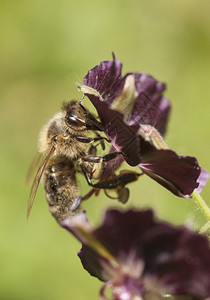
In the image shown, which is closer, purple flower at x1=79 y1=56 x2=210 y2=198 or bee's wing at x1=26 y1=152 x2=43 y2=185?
purple flower at x1=79 y1=56 x2=210 y2=198

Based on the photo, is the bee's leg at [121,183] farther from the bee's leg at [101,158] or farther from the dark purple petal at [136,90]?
the dark purple petal at [136,90]

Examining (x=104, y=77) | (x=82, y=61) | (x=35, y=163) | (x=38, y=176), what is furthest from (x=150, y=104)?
(x=82, y=61)

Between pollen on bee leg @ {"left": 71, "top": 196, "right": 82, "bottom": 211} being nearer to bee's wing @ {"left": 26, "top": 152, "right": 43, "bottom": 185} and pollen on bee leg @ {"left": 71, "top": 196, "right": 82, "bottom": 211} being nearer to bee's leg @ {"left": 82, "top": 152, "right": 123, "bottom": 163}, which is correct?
bee's leg @ {"left": 82, "top": 152, "right": 123, "bottom": 163}

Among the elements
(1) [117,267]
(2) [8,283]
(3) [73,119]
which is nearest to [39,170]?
(3) [73,119]

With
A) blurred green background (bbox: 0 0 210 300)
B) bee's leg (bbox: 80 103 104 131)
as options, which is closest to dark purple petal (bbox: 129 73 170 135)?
bee's leg (bbox: 80 103 104 131)

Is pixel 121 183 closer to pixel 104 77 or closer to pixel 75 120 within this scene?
pixel 75 120

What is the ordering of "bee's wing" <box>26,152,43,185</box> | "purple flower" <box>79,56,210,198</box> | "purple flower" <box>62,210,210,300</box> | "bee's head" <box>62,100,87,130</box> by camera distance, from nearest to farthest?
1. "purple flower" <box>62,210,210,300</box>
2. "purple flower" <box>79,56,210,198</box>
3. "bee's head" <box>62,100,87,130</box>
4. "bee's wing" <box>26,152,43,185</box>
